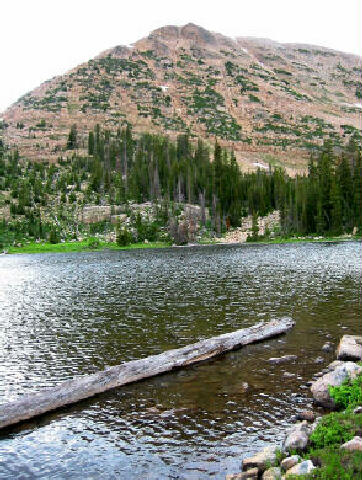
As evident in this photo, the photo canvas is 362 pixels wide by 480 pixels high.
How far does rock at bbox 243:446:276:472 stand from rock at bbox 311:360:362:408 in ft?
11.6

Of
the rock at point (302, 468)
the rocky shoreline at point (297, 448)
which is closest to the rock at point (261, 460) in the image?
the rocky shoreline at point (297, 448)

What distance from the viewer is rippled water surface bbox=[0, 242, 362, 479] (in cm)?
1150

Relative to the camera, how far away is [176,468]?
10758mm

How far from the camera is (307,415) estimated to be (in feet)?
42.0

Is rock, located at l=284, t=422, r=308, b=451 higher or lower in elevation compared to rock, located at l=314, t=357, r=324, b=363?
higher

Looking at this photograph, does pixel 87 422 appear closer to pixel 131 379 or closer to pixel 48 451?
pixel 48 451

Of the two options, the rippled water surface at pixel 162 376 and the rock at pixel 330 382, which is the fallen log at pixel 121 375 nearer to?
the rippled water surface at pixel 162 376

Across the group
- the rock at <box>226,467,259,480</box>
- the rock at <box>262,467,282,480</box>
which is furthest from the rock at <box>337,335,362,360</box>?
the rock at <box>262,467,282,480</box>

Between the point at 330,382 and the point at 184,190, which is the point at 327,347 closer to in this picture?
the point at 330,382

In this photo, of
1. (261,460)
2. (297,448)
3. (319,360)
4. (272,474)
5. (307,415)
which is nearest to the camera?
(272,474)

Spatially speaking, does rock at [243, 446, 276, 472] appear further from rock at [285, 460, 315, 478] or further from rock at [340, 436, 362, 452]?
rock at [340, 436, 362, 452]

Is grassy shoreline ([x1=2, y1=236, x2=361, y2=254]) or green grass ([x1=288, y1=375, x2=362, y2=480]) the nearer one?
green grass ([x1=288, y1=375, x2=362, y2=480])

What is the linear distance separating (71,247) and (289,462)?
97.6 meters

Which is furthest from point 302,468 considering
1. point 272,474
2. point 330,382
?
point 330,382
